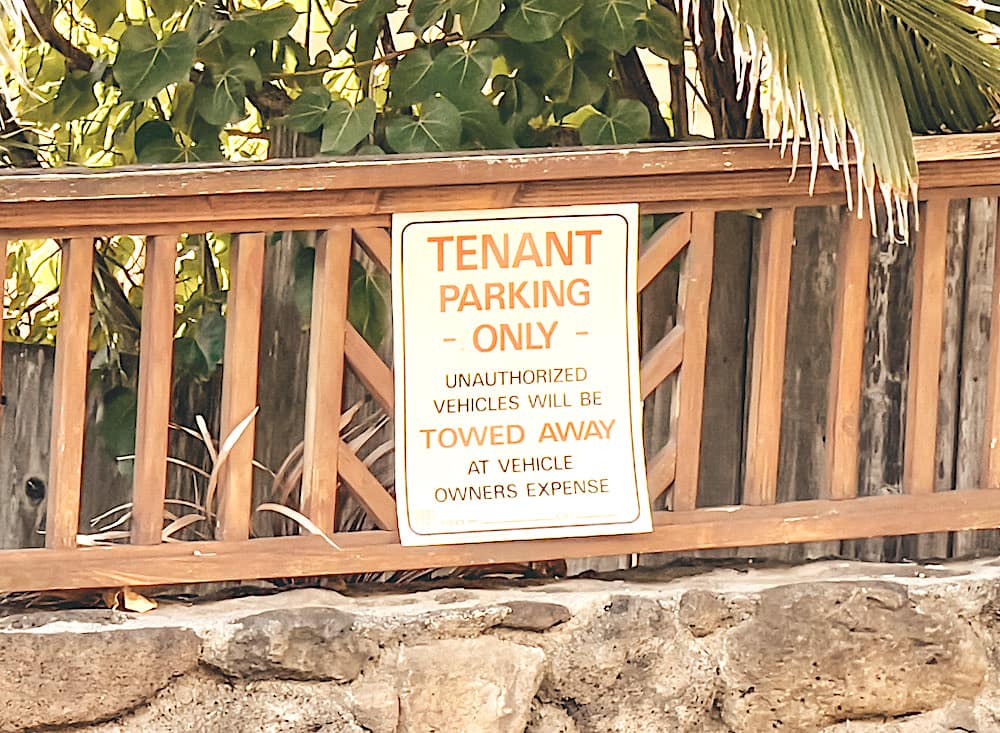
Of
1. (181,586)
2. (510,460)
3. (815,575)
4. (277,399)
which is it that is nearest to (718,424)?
(815,575)

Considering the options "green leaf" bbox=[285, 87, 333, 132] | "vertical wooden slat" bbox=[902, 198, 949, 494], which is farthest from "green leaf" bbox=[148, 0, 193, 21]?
"vertical wooden slat" bbox=[902, 198, 949, 494]

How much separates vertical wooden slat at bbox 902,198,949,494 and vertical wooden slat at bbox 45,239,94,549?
44.8 inches

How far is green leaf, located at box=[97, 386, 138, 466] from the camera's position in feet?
6.94

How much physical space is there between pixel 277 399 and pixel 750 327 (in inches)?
30.0

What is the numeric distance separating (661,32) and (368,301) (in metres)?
0.61

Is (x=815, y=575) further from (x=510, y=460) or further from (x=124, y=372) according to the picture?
(x=124, y=372)

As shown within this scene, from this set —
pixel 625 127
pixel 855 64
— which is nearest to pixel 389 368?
pixel 625 127

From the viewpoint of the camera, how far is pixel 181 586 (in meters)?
1.98

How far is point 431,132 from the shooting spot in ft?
6.48

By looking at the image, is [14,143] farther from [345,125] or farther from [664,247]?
[664,247]

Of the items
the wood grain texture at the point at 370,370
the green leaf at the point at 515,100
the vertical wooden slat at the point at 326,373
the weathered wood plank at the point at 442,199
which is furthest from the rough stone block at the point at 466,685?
the green leaf at the point at 515,100

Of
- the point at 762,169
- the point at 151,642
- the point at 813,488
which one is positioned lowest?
the point at 151,642

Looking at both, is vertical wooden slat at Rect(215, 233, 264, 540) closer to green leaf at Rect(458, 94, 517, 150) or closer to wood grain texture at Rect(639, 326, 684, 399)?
green leaf at Rect(458, 94, 517, 150)

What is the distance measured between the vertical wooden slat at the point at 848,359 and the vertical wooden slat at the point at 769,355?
8cm
